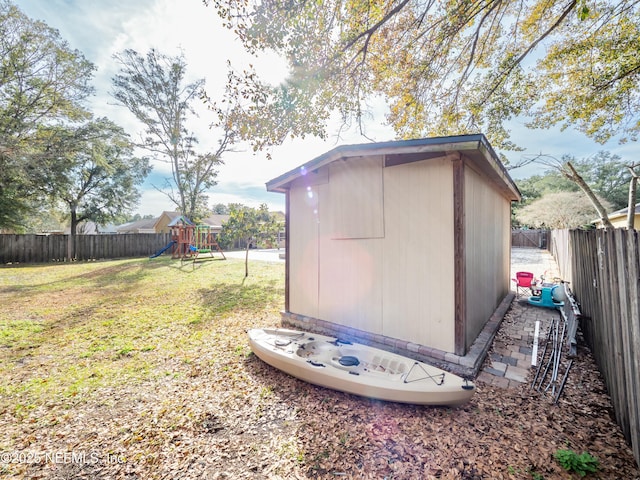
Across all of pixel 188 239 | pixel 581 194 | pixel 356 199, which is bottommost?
pixel 188 239

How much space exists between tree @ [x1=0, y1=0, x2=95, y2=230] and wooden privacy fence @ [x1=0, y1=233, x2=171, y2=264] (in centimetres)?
339

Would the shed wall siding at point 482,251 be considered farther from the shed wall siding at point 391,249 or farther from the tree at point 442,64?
the tree at point 442,64

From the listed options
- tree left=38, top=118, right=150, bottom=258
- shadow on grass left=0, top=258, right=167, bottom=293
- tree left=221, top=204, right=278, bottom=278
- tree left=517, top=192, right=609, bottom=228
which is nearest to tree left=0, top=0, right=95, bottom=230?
tree left=38, top=118, right=150, bottom=258

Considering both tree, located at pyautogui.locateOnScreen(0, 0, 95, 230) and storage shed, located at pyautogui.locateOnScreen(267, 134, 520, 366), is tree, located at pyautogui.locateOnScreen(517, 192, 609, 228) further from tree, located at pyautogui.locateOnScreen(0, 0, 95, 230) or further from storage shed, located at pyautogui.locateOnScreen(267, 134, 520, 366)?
tree, located at pyautogui.locateOnScreen(0, 0, 95, 230)

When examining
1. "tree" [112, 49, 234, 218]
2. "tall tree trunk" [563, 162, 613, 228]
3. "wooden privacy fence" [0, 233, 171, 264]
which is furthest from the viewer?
"tree" [112, 49, 234, 218]

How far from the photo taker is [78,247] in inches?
601

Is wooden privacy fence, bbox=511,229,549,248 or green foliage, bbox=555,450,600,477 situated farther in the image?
wooden privacy fence, bbox=511,229,549,248

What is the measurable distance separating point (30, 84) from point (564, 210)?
34788 mm

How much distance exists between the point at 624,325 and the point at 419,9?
6.14m

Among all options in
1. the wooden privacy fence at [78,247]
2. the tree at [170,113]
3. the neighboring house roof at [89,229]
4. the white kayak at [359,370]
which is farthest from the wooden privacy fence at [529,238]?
the neighboring house roof at [89,229]

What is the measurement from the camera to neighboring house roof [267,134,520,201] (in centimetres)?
289

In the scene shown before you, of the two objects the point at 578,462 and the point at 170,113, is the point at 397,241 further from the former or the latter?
the point at 170,113

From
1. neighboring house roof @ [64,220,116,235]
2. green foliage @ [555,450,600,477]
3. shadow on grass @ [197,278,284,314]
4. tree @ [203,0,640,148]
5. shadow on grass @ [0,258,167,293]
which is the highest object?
tree @ [203,0,640,148]

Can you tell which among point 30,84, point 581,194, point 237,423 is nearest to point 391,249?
point 237,423
